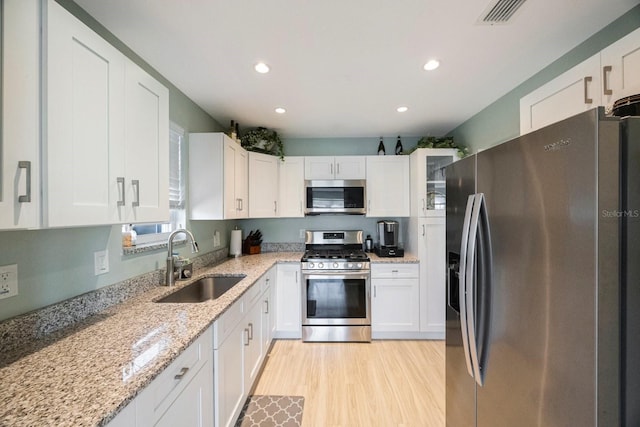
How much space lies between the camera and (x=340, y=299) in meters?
3.00

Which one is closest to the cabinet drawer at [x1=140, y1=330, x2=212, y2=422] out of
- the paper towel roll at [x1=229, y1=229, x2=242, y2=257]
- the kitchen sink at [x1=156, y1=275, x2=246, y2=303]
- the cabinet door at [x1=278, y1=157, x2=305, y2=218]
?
the kitchen sink at [x1=156, y1=275, x2=246, y2=303]

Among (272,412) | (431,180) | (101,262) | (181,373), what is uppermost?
(431,180)

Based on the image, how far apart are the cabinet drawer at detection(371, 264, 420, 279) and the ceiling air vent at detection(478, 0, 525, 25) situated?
227 cm

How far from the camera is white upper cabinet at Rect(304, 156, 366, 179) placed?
3.36 metres

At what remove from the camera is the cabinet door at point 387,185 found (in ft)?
10.9

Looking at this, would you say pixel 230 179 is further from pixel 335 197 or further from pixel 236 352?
pixel 236 352

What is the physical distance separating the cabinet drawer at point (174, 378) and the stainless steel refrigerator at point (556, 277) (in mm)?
1193

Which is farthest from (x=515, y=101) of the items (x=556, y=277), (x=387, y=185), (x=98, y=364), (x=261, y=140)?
(x=98, y=364)

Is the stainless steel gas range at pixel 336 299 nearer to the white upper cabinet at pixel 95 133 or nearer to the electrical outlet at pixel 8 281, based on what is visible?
the white upper cabinet at pixel 95 133

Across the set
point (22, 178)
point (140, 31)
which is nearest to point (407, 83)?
point (140, 31)

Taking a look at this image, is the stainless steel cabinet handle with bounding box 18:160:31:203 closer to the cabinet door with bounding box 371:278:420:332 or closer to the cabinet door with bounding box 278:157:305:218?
the cabinet door with bounding box 278:157:305:218

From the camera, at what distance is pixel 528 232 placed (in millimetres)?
915

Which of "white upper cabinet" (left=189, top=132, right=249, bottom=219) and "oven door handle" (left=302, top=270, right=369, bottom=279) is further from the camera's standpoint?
"oven door handle" (left=302, top=270, right=369, bottom=279)

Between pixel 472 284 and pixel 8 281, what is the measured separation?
180cm
